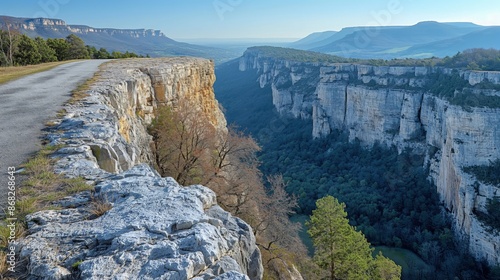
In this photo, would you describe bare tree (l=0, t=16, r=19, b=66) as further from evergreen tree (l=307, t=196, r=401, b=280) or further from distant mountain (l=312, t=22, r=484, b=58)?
distant mountain (l=312, t=22, r=484, b=58)

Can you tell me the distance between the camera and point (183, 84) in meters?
19.6

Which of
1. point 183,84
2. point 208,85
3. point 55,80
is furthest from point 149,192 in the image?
point 208,85

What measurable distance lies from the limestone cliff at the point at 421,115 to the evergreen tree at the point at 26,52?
130 feet

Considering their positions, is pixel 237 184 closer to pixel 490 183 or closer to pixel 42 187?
pixel 42 187

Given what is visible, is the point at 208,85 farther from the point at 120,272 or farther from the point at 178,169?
the point at 120,272

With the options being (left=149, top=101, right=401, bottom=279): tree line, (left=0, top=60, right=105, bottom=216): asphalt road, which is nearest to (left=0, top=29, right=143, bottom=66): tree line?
(left=0, top=60, right=105, bottom=216): asphalt road

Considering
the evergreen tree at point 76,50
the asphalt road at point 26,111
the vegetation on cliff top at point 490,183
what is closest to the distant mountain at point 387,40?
the vegetation on cliff top at point 490,183

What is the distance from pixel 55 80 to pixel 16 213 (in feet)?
37.0

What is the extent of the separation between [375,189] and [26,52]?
3921cm

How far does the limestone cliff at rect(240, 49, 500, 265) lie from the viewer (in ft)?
108

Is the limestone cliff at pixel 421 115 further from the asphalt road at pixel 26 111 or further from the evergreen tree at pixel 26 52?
the evergreen tree at pixel 26 52

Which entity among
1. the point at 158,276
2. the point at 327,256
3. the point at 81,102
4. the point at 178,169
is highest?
the point at 81,102

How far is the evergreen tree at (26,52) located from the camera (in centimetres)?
2794

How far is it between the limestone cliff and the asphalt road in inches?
1332
